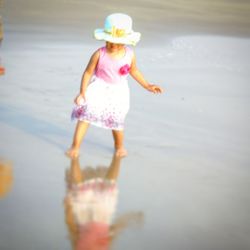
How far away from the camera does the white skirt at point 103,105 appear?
5.61 meters

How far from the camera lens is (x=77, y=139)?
5480 millimetres

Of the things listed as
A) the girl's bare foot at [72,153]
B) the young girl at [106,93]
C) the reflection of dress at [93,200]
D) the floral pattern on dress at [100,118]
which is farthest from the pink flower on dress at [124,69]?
the reflection of dress at [93,200]

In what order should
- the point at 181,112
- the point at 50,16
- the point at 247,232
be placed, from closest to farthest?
the point at 247,232 < the point at 181,112 < the point at 50,16

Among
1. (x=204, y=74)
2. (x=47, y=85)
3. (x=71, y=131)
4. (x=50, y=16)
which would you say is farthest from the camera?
(x=50, y=16)

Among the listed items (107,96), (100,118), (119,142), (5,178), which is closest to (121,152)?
(119,142)

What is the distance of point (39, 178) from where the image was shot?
4.91 meters

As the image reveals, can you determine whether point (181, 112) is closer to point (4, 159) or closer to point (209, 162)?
point (209, 162)

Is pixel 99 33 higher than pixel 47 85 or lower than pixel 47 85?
higher

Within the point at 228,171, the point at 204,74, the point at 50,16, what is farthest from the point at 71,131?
the point at 50,16

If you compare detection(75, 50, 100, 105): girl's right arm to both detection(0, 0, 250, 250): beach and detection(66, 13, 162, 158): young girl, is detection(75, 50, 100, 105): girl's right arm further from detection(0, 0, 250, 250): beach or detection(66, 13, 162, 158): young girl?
detection(0, 0, 250, 250): beach

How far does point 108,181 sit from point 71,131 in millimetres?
1165

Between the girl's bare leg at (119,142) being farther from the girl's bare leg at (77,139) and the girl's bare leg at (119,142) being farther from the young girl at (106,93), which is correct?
the girl's bare leg at (77,139)

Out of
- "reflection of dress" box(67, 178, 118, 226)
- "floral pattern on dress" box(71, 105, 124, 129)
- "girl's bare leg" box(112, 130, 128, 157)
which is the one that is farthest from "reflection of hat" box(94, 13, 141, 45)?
"reflection of dress" box(67, 178, 118, 226)

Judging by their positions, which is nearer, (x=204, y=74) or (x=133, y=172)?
(x=133, y=172)
